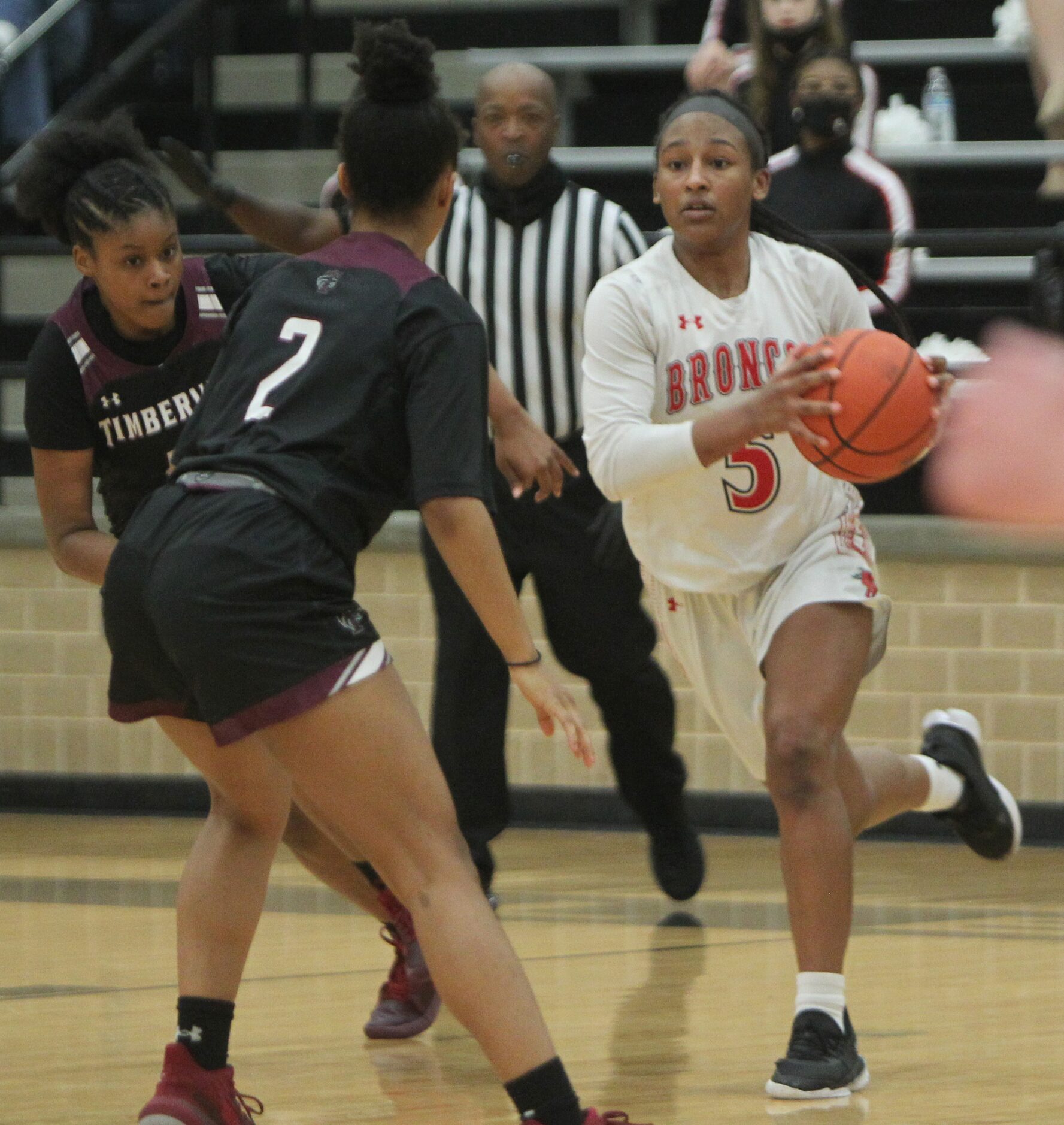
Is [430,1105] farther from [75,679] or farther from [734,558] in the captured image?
[75,679]

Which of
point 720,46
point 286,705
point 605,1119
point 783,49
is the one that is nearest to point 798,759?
point 605,1119

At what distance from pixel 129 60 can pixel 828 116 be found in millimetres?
3987

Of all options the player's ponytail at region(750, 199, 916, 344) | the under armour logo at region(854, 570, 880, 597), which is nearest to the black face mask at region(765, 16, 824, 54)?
the player's ponytail at region(750, 199, 916, 344)

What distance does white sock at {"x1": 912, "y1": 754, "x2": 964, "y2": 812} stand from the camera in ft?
15.6

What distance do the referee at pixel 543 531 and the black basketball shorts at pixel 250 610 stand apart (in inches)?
91.4

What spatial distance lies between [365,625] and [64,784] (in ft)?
15.3

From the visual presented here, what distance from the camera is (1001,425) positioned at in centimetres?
170

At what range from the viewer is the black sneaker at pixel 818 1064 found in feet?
12.1

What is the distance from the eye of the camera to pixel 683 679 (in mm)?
6941

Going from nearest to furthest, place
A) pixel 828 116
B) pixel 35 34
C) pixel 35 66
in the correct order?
pixel 828 116 < pixel 35 66 < pixel 35 34

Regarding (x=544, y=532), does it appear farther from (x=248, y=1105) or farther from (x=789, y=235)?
(x=248, y=1105)

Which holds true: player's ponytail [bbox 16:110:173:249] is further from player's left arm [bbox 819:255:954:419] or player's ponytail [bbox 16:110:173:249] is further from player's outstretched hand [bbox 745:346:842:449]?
player's left arm [bbox 819:255:954:419]

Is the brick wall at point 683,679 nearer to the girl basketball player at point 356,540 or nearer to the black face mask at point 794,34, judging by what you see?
the black face mask at point 794,34

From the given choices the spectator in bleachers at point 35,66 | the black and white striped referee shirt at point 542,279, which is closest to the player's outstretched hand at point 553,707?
the black and white striped referee shirt at point 542,279
